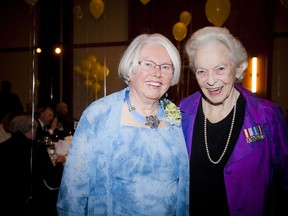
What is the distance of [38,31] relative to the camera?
9.97 metres

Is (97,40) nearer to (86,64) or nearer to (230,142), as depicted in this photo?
(86,64)

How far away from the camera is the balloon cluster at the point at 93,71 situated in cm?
864

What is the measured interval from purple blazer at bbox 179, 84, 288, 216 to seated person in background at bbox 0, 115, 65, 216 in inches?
77.5

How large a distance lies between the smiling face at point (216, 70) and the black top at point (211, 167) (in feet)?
0.60

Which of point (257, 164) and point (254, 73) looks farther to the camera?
point (254, 73)

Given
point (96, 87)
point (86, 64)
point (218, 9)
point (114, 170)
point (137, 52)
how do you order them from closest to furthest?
point (114, 170)
point (137, 52)
point (218, 9)
point (86, 64)
point (96, 87)

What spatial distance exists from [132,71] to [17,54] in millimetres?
10233

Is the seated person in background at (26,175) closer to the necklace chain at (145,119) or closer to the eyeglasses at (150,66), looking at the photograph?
the necklace chain at (145,119)

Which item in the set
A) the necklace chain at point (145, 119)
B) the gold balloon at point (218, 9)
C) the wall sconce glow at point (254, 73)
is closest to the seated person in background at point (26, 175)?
the necklace chain at point (145, 119)

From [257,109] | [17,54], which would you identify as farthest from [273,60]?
[17,54]

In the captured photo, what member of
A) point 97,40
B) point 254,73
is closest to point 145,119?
point 254,73

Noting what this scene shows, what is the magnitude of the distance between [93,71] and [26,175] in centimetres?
610

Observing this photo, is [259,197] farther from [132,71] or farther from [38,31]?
[38,31]

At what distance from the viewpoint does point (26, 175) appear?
2.91 m
